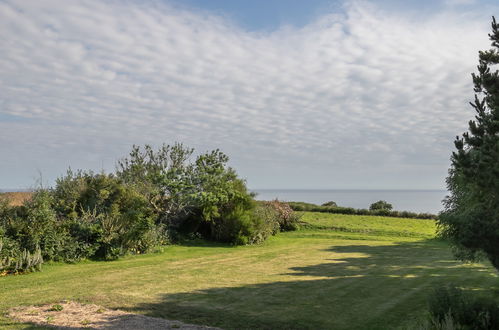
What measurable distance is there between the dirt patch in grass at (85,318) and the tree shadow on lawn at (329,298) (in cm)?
50

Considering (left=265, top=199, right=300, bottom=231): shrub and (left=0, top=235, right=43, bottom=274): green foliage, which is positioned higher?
(left=265, top=199, right=300, bottom=231): shrub

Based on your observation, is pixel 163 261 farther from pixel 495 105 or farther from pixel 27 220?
pixel 495 105

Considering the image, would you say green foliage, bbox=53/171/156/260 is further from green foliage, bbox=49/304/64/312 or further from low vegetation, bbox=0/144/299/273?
green foliage, bbox=49/304/64/312

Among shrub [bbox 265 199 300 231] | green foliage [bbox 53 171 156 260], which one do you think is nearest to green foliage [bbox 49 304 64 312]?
green foliage [bbox 53 171 156 260]

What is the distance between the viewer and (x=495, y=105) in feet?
25.7

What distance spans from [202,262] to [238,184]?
30.6ft

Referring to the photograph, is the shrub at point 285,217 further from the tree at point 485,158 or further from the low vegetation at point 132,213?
the tree at point 485,158

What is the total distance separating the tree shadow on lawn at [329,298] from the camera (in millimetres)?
9656

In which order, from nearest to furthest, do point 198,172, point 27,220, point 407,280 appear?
point 407,280 < point 27,220 < point 198,172

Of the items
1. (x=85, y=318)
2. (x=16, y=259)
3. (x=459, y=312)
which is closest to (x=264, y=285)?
(x=85, y=318)

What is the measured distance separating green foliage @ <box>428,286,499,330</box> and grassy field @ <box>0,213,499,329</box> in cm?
101

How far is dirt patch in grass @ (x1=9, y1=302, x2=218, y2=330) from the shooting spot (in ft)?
28.9

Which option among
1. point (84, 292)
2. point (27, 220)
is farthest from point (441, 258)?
point (27, 220)

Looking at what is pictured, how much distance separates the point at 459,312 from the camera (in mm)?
8664
